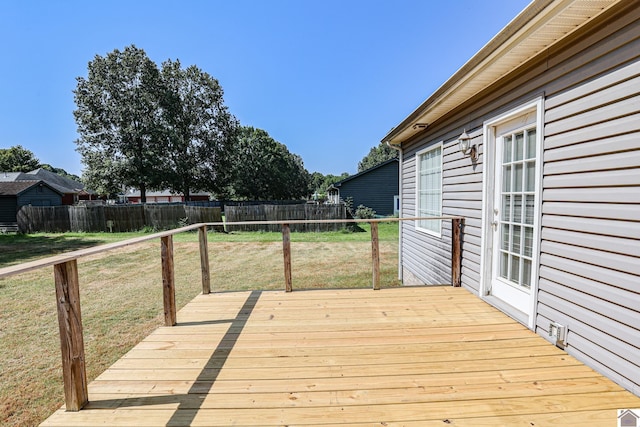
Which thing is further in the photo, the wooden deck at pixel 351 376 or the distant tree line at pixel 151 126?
the distant tree line at pixel 151 126

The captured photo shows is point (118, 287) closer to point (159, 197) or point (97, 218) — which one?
point (97, 218)

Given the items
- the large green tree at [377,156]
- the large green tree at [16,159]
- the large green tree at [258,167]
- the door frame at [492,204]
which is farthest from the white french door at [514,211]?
the large green tree at [16,159]

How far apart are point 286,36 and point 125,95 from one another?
52.3 ft

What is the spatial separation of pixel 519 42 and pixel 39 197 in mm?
26188

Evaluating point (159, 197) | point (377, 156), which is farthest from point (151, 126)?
point (377, 156)

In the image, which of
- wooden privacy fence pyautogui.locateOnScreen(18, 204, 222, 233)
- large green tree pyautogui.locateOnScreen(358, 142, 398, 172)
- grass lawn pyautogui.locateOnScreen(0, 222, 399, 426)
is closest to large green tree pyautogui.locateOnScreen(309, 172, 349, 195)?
large green tree pyautogui.locateOnScreen(358, 142, 398, 172)

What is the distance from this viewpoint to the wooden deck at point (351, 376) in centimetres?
159

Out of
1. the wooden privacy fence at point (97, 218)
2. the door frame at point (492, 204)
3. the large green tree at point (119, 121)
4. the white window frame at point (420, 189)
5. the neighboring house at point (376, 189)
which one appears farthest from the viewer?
the large green tree at point (119, 121)

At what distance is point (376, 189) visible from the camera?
1866 centimetres

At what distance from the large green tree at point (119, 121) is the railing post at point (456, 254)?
72.8 feet

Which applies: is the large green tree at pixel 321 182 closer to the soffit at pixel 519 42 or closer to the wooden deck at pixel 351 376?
the soffit at pixel 519 42

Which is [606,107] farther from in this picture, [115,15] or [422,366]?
[115,15]

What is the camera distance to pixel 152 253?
922 centimetres

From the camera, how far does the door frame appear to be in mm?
2375
